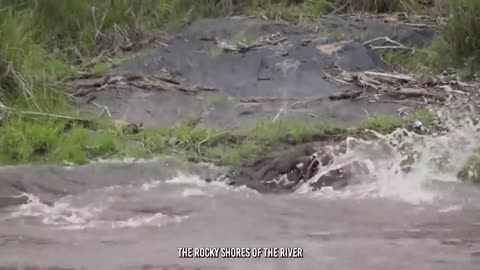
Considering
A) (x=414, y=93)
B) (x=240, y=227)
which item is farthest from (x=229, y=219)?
(x=414, y=93)

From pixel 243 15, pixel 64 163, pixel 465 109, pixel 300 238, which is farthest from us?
pixel 243 15

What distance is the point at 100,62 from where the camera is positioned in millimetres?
9016

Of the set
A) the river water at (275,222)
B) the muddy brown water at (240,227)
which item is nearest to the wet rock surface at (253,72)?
the river water at (275,222)

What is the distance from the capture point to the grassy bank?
675cm

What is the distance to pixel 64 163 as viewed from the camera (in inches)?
256

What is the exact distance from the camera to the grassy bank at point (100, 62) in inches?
266

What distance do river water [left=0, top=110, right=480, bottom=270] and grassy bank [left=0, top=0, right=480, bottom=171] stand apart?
1.95 feet

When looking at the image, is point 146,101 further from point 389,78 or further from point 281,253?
point 281,253

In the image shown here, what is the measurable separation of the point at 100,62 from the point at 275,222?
4.26 meters

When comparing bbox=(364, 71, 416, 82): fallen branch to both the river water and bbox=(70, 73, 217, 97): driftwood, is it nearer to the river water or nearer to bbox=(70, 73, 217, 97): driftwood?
bbox=(70, 73, 217, 97): driftwood

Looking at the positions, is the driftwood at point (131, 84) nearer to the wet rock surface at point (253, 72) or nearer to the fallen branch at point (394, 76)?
the wet rock surface at point (253, 72)

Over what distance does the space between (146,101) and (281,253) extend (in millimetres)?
3651

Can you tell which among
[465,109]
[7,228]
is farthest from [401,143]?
[7,228]

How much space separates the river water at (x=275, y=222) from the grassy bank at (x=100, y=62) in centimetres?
59
